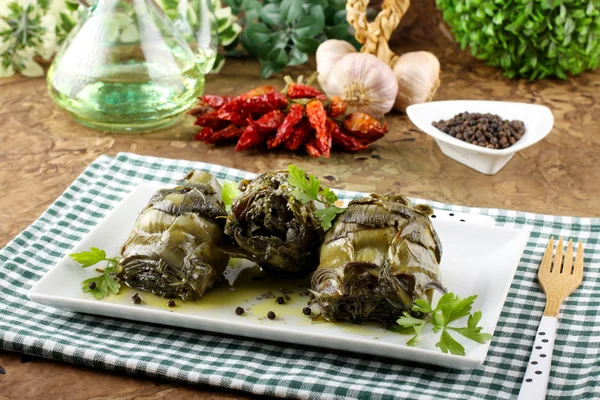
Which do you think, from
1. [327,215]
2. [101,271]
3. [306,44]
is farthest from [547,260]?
[306,44]

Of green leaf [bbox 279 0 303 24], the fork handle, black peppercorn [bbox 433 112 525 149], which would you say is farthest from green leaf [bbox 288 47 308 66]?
the fork handle

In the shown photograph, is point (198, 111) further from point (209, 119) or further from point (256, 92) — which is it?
point (256, 92)

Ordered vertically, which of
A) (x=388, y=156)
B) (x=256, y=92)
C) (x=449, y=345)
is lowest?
(x=388, y=156)

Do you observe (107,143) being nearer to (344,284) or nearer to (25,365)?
(25,365)

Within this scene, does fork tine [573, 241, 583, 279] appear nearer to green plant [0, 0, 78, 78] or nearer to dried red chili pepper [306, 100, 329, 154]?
dried red chili pepper [306, 100, 329, 154]

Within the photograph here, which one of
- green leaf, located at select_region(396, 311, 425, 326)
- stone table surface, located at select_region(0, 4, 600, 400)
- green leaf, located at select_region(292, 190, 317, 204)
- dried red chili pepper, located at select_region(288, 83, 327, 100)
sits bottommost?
stone table surface, located at select_region(0, 4, 600, 400)

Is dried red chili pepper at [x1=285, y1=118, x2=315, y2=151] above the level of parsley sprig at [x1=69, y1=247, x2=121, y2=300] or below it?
below
